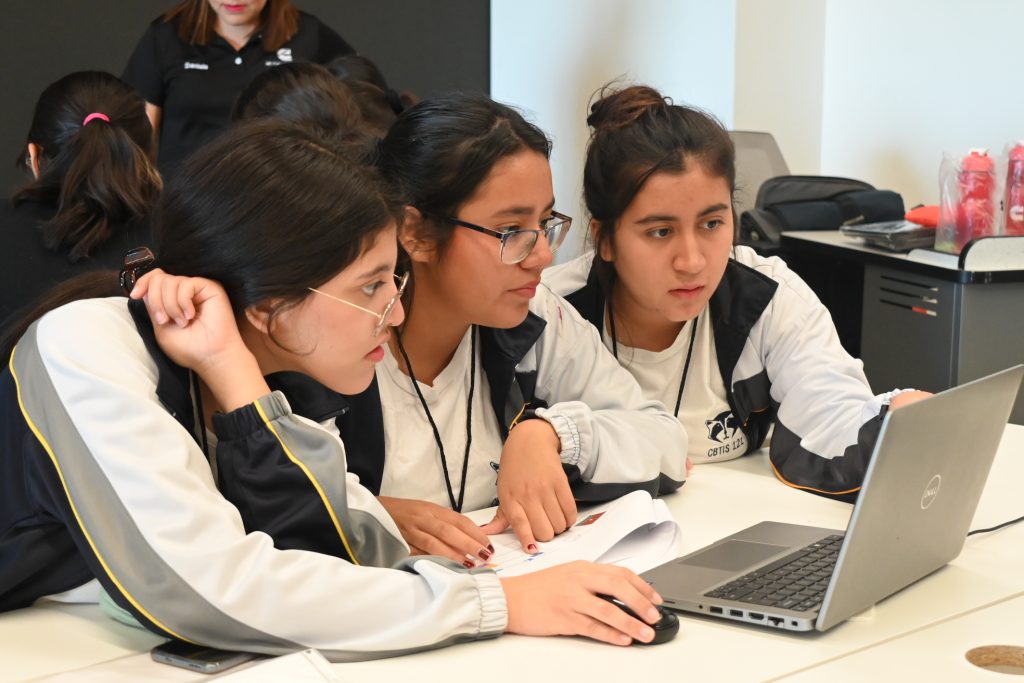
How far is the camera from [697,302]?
172cm

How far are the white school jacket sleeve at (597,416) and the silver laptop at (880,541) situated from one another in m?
0.22

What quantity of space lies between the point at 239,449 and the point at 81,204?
1330 millimetres

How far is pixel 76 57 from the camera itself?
404 centimetres

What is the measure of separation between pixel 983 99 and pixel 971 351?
3.87 ft

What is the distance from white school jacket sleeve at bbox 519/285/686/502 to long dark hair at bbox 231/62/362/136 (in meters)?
0.88

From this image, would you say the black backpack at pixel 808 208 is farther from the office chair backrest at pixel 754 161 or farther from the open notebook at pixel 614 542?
the open notebook at pixel 614 542

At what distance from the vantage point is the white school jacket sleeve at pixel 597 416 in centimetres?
146

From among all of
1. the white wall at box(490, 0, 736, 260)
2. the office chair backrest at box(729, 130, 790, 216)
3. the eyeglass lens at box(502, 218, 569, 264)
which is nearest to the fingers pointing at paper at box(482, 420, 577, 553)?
the eyeglass lens at box(502, 218, 569, 264)

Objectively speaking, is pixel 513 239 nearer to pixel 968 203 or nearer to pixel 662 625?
pixel 662 625

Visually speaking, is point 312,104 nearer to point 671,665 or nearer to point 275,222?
point 275,222

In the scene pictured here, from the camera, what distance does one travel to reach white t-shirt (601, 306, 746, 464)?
179cm

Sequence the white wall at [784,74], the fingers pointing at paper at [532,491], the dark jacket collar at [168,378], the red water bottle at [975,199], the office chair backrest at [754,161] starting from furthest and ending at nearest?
the white wall at [784,74] < the office chair backrest at [754,161] < the red water bottle at [975,199] < the fingers pointing at paper at [532,491] < the dark jacket collar at [168,378]

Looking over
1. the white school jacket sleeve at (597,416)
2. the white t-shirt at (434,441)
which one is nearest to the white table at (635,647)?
the white school jacket sleeve at (597,416)

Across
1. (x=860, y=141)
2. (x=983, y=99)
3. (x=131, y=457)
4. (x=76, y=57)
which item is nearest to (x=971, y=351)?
(x=983, y=99)
